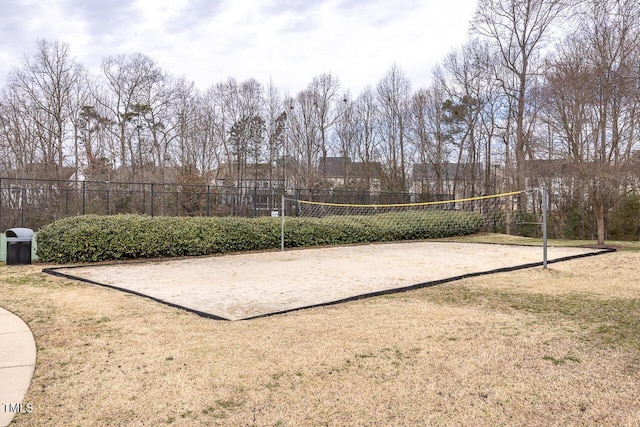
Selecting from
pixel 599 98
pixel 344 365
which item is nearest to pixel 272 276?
pixel 344 365

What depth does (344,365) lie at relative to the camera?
125 inches

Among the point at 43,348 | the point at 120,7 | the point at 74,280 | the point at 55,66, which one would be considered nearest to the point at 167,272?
the point at 74,280

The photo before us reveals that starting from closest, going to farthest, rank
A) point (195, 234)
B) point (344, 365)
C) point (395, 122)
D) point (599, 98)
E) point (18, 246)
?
point (344, 365), point (599, 98), point (18, 246), point (195, 234), point (395, 122)

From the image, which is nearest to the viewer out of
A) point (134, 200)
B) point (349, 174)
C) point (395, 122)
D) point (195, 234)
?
point (195, 234)

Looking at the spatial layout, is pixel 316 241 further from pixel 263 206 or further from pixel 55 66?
pixel 55 66

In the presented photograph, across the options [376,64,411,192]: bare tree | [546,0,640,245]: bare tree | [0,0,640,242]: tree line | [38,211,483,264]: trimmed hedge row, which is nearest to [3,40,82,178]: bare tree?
[0,0,640,242]: tree line

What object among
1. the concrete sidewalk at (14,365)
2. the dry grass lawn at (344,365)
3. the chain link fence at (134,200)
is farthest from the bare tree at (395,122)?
the concrete sidewalk at (14,365)

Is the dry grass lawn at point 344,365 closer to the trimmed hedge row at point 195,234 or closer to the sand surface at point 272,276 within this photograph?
the sand surface at point 272,276

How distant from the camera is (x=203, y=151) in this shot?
2525cm

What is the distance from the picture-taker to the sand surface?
18.4 ft

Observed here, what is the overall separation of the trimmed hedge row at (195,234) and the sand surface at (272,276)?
696mm

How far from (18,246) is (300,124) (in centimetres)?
1928

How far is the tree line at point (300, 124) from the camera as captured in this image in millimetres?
21109

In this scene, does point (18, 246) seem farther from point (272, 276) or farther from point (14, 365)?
point (14, 365)
